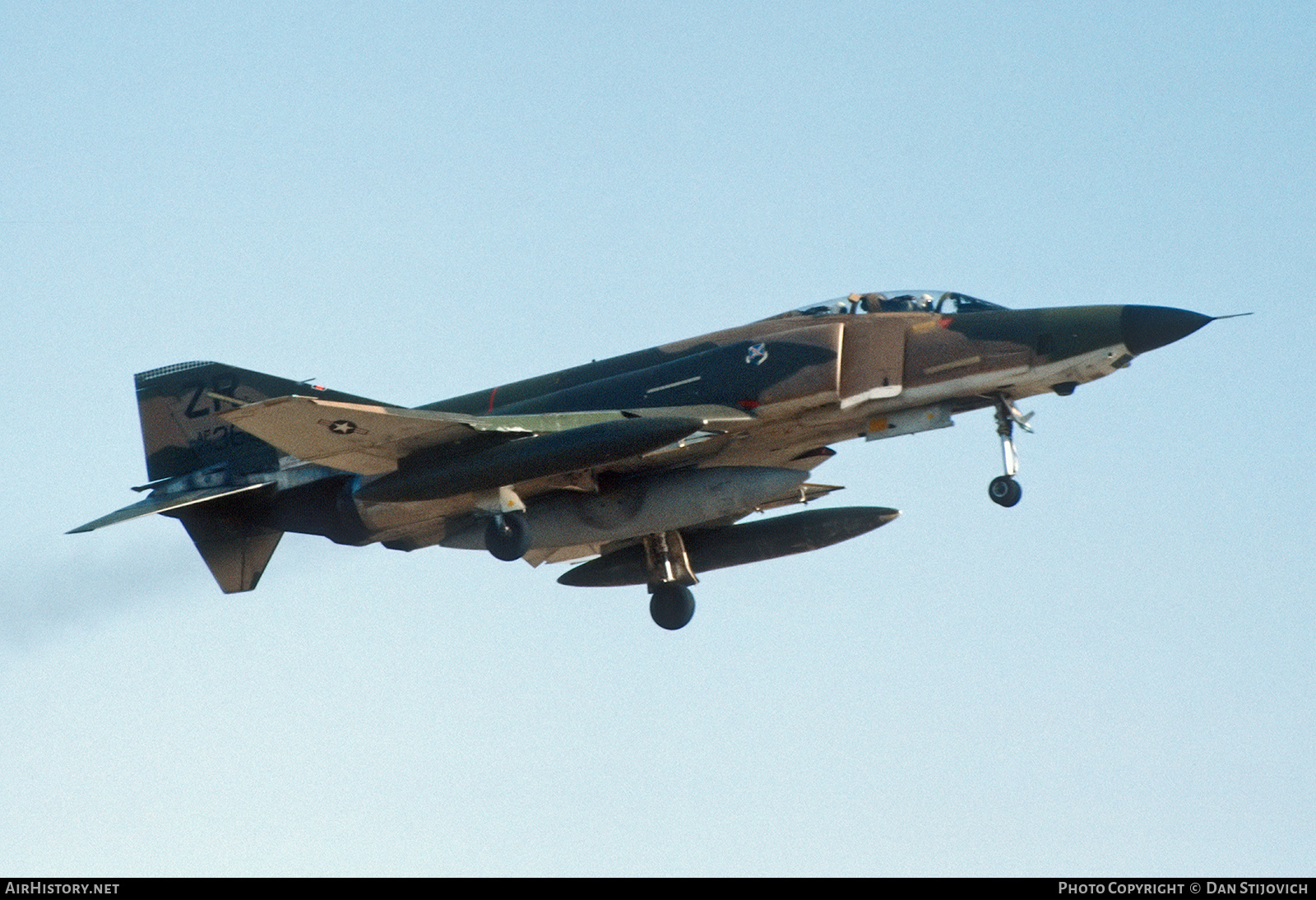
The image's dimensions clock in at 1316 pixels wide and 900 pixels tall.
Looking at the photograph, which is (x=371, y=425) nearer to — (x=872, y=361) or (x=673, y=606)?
(x=872, y=361)

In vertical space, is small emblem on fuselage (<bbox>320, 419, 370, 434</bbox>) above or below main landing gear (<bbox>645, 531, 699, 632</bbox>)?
above

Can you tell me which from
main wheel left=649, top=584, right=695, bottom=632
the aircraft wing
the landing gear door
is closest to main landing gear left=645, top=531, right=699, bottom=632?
main wheel left=649, top=584, right=695, bottom=632

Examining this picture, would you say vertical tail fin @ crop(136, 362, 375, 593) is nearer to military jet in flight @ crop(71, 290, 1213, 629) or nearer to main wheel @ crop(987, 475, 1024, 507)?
military jet in flight @ crop(71, 290, 1213, 629)

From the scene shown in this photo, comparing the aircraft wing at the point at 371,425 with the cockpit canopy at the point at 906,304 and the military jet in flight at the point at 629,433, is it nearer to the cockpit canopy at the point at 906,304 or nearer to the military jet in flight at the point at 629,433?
the military jet in flight at the point at 629,433

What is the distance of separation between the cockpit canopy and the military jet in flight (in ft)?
0.09

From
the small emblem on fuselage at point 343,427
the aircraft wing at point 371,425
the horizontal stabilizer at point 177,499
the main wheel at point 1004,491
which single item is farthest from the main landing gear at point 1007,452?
the horizontal stabilizer at point 177,499

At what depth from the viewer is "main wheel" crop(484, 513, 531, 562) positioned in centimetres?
1816

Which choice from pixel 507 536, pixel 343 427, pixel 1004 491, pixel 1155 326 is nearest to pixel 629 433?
pixel 507 536

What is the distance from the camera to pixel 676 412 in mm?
17641

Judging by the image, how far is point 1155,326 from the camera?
1738 cm

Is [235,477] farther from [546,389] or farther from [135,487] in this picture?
[546,389]

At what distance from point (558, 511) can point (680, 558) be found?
2.22 metres

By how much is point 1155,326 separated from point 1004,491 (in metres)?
2.41
